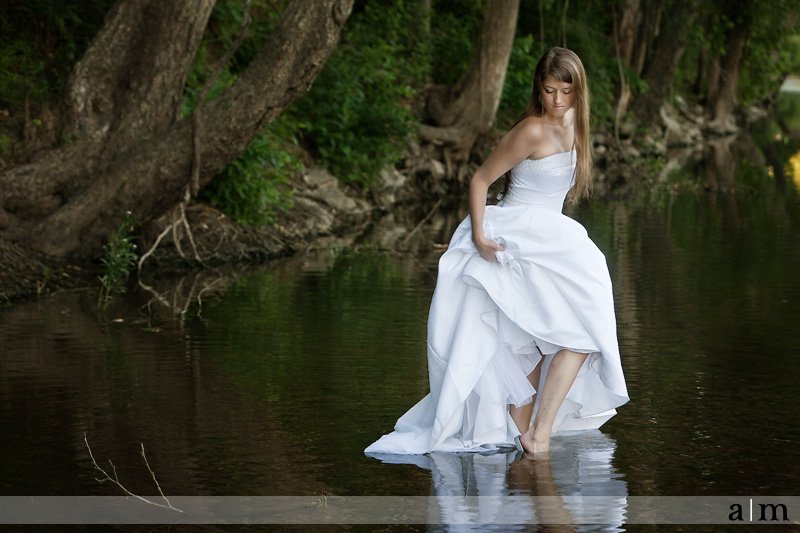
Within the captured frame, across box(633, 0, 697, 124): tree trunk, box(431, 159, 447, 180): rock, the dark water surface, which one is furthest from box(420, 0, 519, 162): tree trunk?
box(633, 0, 697, 124): tree trunk

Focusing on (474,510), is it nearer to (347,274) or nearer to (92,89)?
(347,274)

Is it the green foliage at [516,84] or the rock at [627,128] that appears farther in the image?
the rock at [627,128]

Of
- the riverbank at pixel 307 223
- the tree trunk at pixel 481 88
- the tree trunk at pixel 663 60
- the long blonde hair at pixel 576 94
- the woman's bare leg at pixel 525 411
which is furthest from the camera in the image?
the tree trunk at pixel 663 60

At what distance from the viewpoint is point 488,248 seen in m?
6.88

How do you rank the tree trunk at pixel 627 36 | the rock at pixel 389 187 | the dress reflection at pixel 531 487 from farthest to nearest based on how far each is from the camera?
1. the tree trunk at pixel 627 36
2. the rock at pixel 389 187
3. the dress reflection at pixel 531 487

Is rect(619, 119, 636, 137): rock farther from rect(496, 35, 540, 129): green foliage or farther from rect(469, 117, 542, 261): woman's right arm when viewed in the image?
rect(469, 117, 542, 261): woman's right arm

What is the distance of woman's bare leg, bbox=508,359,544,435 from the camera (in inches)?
282

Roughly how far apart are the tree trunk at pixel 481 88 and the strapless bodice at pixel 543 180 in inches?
684

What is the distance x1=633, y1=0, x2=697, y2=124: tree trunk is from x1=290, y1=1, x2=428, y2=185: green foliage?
14.0 metres

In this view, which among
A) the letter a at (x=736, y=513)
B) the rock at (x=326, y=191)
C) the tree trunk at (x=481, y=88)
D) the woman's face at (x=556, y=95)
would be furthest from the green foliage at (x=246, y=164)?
the letter a at (x=736, y=513)

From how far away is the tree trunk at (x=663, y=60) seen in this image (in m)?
36.7

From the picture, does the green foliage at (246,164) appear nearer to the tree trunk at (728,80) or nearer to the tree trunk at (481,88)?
the tree trunk at (481,88)

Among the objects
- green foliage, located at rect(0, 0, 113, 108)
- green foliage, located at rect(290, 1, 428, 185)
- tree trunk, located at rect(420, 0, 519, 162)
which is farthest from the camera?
tree trunk, located at rect(420, 0, 519, 162)

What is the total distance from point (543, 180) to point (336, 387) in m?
2.27
